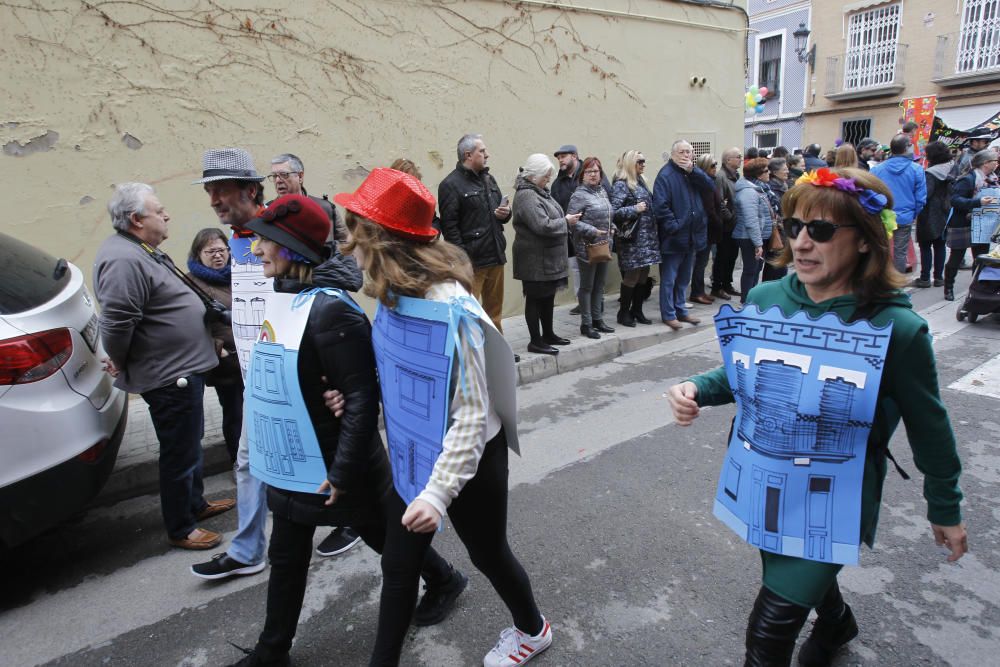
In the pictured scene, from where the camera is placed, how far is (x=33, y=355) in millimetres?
2756

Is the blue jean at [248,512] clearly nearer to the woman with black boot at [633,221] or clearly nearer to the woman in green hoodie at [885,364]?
the woman in green hoodie at [885,364]

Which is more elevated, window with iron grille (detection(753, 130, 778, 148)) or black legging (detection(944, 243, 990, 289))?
window with iron grille (detection(753, 130, 778, 148))

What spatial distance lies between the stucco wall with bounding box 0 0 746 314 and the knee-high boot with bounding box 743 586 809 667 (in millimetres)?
5691

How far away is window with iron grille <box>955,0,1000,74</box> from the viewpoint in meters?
20.4

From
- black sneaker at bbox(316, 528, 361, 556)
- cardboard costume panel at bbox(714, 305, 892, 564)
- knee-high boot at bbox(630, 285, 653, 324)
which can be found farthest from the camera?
knee-high boot at bbox(630, 285, 653, 324)

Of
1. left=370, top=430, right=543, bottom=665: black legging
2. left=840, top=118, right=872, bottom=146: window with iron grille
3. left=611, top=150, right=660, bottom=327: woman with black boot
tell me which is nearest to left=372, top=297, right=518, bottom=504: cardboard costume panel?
left=370, top=430, right=543, bottom=665: black legging

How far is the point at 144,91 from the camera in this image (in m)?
5.47

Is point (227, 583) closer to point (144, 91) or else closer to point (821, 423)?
point (821, 423)

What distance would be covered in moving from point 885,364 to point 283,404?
1.78 meters

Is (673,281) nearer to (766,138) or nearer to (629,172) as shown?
(629,172)

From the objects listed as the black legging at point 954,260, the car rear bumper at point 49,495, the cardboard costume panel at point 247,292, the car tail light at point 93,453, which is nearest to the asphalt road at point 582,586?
the car rear bumper at point 49,495

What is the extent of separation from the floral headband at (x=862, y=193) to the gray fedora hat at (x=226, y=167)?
8.11 feet

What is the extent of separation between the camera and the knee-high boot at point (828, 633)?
220cm

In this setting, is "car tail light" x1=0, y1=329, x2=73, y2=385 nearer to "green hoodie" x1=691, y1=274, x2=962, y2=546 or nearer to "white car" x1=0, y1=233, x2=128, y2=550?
"white car" x1=0, y1=233, x2=128, y2=550
